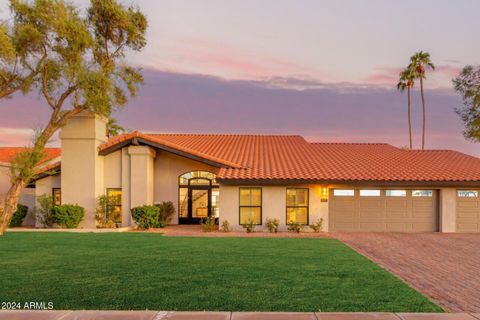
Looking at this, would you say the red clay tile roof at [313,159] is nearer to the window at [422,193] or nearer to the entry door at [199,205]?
Result: the window at [422,193]

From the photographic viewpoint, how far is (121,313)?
7000 mm

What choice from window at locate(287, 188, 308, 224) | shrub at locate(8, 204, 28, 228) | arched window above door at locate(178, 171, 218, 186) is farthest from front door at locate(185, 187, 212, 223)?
shrub at locate(8, 204, 28, 228)

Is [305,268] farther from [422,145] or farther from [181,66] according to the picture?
[422,145]

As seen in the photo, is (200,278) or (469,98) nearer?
(200,278)

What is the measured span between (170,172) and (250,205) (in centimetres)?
518

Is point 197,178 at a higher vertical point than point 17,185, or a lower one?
higher

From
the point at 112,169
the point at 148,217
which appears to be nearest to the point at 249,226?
the point at 148,217

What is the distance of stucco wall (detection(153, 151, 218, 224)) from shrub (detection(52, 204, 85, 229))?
13.5ft

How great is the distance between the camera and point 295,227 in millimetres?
21297

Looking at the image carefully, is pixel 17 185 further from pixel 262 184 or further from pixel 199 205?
pixel 262 184

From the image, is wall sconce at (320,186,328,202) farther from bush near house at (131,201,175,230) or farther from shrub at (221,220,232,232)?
bush near house at (131,201,175,230)

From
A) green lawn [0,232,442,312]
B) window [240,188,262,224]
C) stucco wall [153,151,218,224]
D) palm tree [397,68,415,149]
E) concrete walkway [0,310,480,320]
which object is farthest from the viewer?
palm tree [397,68,415,149]

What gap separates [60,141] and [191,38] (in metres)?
8.48

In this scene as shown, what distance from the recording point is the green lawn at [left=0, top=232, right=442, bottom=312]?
7.78 metres
